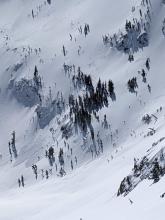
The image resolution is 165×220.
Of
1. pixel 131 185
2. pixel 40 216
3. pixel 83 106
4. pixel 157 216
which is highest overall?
pixel 83 106

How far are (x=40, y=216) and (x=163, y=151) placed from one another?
19.0 meters

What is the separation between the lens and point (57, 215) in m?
45.5

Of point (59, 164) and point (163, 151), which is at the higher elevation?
point (59, 164)

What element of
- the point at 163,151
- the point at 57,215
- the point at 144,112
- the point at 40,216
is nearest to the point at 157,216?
the point at 163,151

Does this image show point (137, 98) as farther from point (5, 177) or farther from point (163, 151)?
point (163, 151)

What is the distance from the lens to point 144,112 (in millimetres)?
167125

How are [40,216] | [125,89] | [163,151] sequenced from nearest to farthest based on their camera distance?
1. [163,151]
2. [40,216]
3. [125,89]

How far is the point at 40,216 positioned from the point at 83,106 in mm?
149808

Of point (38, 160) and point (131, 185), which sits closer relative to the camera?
point (131, 185)

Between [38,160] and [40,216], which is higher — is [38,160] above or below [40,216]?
above

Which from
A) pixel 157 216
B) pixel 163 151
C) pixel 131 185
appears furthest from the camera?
pixel 131 185

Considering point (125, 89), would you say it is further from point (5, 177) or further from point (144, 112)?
point (5, 177)

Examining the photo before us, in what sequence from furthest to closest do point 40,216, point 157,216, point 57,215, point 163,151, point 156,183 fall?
point 40,216, point 57,215, point 163,151, point 156,183, point 157,216

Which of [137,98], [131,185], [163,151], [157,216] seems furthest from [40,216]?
[137,98]
